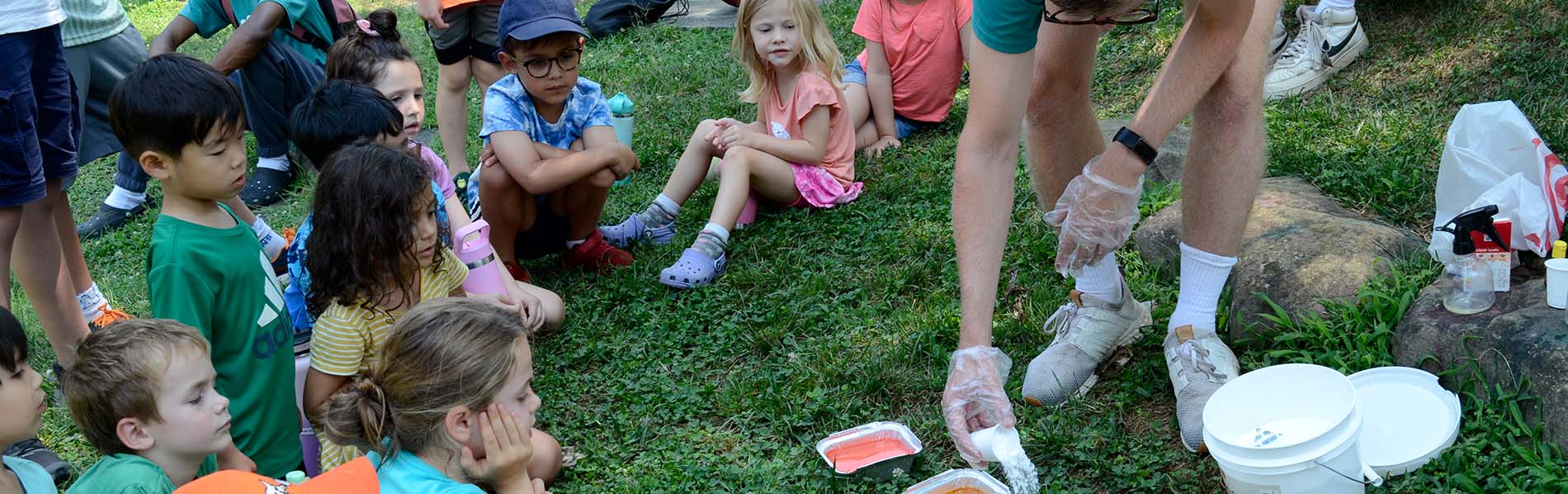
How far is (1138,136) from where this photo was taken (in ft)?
7.46

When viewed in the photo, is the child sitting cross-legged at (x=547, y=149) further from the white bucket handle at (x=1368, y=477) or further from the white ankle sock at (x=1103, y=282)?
the white bucket handle at (x=1368, y=477)

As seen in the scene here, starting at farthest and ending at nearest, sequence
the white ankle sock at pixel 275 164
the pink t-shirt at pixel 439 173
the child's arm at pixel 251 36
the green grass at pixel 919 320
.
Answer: the white ankle sock at pixel 275 164 → the child's arm at pixel 251 36 → the pink t-shirt at pixel 439 173 → the green grass at pixel 919 320

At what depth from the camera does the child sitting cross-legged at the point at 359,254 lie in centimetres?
261

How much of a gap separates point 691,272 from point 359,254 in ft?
3.95

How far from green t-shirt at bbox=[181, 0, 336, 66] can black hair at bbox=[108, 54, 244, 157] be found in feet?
7.65

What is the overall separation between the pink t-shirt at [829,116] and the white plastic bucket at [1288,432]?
208cm

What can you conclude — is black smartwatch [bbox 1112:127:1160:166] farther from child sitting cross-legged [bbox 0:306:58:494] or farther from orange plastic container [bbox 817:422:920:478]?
child sitting cross-legged [bbox 0:306:58:494]

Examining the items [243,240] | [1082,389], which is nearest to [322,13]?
[243,240]

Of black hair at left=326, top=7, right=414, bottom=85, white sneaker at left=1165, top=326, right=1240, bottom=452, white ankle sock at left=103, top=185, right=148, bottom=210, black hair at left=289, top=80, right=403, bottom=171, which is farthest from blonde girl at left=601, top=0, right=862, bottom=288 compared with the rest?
white ankle sock at left=103, top=185, right=148, bottom=210

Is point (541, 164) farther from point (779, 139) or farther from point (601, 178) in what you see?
point (779, 139)

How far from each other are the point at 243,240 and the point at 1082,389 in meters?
1.90

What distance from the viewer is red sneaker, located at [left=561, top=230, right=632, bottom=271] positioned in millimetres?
3824

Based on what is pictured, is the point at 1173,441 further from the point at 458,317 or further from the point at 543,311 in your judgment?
the point at 543,311

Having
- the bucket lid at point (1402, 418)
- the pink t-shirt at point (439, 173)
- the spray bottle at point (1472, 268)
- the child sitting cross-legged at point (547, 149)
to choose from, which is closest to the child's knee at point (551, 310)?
the child sitting cross-legged at point (547, 149)
